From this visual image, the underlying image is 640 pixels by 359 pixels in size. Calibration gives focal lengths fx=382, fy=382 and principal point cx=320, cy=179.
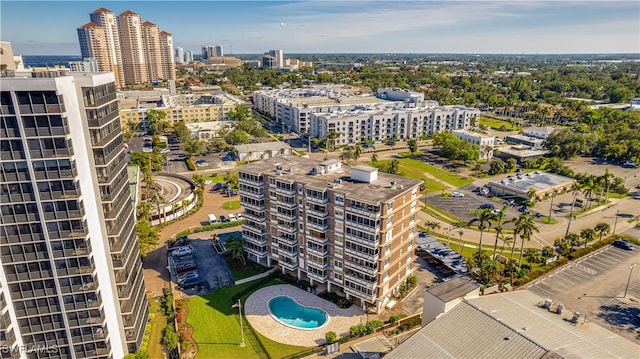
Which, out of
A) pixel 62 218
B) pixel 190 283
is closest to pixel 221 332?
pixel 190 283

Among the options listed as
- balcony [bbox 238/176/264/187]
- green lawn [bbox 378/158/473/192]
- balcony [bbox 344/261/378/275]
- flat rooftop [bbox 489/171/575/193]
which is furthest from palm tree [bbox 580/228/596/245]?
balcony [bbox 238/176/264/187]

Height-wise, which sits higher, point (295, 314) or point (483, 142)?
point (483, 142)

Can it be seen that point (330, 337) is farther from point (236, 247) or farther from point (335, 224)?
point (236, 247)

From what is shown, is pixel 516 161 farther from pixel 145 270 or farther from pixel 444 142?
pixel 145 270

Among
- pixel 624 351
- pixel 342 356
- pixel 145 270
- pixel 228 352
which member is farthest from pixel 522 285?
pixel 145 270

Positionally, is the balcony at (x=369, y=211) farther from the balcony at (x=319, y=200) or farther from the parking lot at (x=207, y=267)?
the parking lot at (x=207, y=267)

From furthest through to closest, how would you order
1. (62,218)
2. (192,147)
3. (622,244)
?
(192,147)
(622,244)
(62,218)

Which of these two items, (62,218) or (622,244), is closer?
(62,218)

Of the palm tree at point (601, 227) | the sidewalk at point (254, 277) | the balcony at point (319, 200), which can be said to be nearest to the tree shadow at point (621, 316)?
the palm tree at point (601, 227)
